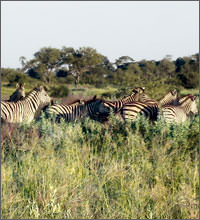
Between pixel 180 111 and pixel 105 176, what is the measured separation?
392cm

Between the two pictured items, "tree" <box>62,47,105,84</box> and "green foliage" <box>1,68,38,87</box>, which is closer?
"green foliage" <box>1,68,38,87</box>

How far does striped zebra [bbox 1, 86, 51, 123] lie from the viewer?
830 centimetres

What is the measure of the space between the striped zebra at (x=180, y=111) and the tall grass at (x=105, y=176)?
202 cm

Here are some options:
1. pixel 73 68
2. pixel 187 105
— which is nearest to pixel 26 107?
pixel 187 105

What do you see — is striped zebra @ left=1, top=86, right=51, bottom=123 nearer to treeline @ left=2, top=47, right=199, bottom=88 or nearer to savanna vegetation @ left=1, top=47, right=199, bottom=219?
savanna vegetation @ left=1, top=47, right=199, bottom=219

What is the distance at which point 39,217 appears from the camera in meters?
3.66

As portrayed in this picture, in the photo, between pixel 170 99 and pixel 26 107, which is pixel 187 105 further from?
pixel 26 107

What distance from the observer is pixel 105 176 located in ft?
13.7

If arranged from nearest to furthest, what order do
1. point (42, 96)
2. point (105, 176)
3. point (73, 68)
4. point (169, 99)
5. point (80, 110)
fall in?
1. point (105, 176)
2. point (80, 110)
3. point (42, 96)
4. point (169, 99)
5. point (73, 68)

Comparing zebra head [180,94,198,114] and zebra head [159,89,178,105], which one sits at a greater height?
zebra head [159,89,178,105]

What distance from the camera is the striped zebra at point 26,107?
27.2 ft

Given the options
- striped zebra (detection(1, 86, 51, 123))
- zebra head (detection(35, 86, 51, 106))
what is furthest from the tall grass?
zebra head (detection(35, 86, 51, 106))

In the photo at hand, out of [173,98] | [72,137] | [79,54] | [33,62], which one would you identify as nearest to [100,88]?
[79,54]

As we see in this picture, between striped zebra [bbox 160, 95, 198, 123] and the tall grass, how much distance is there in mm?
2023
